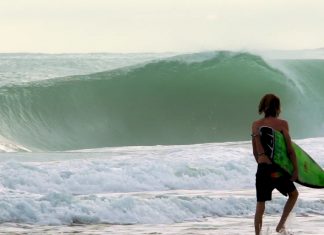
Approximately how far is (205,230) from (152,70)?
19824 mm

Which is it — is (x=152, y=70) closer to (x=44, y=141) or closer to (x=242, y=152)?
(x=44, y=141)

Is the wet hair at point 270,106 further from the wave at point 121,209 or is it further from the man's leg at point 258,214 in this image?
the wave at point 121,209

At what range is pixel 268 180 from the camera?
7121 mm

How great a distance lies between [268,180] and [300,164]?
353mm

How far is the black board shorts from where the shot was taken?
23.2ft

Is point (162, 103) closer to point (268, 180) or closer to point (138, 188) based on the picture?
point (138, 188)

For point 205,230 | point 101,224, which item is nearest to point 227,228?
point 205,230

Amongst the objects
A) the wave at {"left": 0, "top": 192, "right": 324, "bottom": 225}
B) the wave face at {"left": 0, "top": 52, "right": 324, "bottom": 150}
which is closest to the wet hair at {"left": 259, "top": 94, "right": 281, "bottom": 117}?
the wave at {"left": 0, "top": 192, "right": 324, "bottom": 225}

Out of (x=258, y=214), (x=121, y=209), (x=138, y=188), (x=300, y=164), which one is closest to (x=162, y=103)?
(x=138, y=188)

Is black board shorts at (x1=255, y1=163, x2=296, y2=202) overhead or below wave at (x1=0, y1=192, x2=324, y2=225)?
overhead

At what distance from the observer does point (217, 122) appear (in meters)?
25.5

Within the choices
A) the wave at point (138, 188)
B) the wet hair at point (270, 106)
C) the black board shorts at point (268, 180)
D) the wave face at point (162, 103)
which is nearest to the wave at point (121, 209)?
the wave at point (138, 188)

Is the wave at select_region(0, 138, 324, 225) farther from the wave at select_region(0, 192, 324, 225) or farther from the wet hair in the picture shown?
the wet hair

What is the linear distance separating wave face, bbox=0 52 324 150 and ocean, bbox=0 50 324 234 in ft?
0.13
